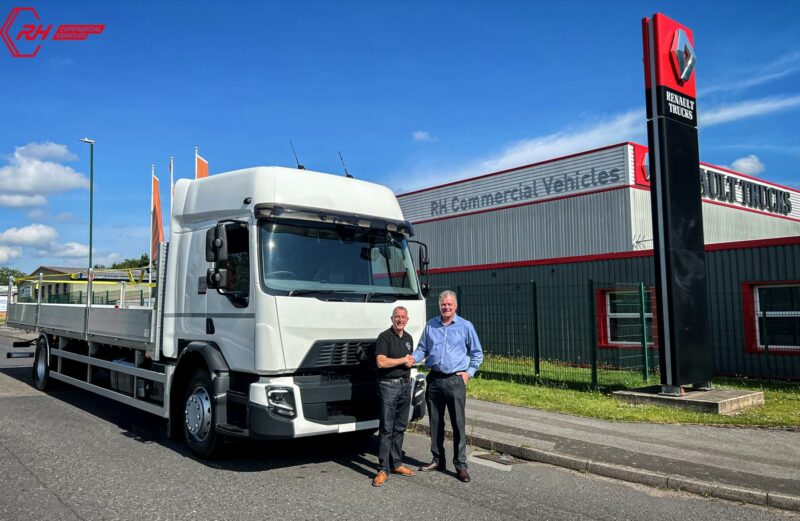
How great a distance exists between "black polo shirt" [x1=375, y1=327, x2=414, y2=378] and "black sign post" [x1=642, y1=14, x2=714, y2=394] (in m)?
5.49

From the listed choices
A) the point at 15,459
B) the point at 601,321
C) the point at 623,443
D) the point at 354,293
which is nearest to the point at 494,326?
the point at 601,321

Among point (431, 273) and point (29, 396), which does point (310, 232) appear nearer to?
point (29, 396)

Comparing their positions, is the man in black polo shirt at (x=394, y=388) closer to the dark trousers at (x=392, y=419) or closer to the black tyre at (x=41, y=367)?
the dark trousers at (x=392, y=419)

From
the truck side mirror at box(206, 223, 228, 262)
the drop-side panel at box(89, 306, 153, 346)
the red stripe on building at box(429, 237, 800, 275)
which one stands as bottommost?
the drop-side panel at box(89, 306, 153, 346)

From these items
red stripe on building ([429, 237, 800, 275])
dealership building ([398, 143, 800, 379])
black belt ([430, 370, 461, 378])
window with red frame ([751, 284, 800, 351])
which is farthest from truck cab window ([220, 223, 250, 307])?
window with red frame ([751, 284, 800, 351])

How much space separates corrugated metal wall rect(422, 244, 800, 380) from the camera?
12484 millimetres

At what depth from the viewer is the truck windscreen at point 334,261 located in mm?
6109

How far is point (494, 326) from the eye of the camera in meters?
15.1

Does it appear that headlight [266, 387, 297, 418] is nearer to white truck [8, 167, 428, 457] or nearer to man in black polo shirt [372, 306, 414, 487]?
white truck [8, 167, 428, 457]

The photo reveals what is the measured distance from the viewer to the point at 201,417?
6.46m

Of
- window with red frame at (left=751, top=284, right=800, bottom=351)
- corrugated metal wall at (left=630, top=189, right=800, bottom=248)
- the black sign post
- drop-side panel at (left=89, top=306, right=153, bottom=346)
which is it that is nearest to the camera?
drop-side panel at (left=89, top=306, right=153, bottom=346)

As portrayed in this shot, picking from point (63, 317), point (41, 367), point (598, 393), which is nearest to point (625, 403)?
point (598, 393)

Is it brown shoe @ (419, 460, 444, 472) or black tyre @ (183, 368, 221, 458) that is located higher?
black tyre @ (183, 368, 221, 458)

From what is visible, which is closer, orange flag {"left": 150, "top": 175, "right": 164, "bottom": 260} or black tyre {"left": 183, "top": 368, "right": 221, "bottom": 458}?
black tyre {"left": 183, "top": 368, "right": 221, "bottom": 458}
